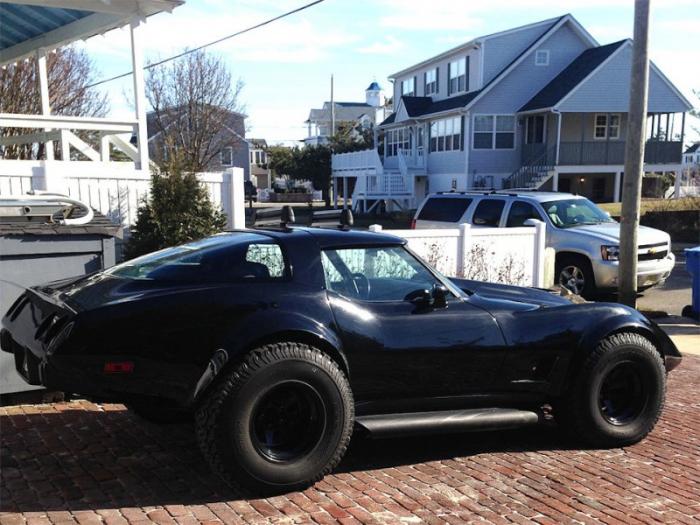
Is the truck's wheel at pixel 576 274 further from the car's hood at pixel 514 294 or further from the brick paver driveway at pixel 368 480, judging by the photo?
the car's hood at pixel 514 294

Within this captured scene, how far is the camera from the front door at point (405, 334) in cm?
402

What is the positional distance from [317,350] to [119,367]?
1.08 m

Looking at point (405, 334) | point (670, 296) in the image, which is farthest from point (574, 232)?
point (405, 334)

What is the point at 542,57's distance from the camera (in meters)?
31.5

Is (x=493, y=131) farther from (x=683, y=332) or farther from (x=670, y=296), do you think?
(x=683, y=332)

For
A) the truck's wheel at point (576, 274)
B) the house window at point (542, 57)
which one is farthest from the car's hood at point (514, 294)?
the house window at point (542, 57)

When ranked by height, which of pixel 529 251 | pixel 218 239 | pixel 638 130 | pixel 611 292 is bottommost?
pixel 611 292

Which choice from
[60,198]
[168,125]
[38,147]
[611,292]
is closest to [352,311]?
[60,198]

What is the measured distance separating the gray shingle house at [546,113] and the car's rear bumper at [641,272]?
61.1 feet

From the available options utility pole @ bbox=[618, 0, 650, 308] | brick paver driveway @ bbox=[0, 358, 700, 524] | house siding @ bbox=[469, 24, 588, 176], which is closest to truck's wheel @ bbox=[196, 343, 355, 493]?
brick paver driveway @ bbox=[0, 358, 700, 524]

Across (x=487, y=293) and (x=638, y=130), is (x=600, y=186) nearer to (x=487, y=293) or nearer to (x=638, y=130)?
(x=638, y=130)

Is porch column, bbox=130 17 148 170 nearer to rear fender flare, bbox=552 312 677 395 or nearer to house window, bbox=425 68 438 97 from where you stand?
rear fender flare, bbox=552 312 677 395

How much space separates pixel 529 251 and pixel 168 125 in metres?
22.6

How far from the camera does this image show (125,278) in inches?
159
